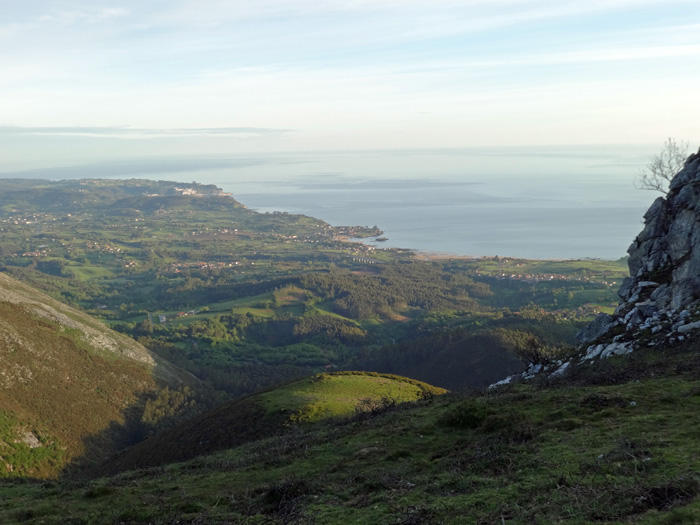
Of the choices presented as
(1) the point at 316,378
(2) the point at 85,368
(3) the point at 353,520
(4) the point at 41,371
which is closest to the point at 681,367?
(3) the point at 353,520

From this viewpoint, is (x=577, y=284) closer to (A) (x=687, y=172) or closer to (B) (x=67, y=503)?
(A) (x=687, y=172)

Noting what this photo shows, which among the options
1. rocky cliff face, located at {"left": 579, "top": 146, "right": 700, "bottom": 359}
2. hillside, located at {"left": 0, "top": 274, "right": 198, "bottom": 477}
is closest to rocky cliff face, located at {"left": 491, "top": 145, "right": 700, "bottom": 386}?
rocky cliff face, located at {"left": 579, "top": 146, "right": 700, "bottom": 359}

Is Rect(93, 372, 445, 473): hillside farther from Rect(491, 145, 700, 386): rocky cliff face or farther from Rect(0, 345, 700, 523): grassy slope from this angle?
Rect(0, 345, 700, 523): grassy slope

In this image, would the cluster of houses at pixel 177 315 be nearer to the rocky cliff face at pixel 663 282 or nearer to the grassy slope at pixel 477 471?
the grassy slope at pixel 477 471

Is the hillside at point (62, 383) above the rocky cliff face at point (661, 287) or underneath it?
underneath

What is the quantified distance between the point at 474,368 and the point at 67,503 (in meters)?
81.1

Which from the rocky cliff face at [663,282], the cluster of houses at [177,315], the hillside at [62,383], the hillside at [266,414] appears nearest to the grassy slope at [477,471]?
the rocky cliff face at [663,282]

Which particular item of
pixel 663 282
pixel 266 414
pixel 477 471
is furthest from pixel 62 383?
pixel 663 282

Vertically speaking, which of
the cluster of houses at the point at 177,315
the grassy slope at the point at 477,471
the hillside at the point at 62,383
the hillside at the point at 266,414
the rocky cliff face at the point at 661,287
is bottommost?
the cluster of houses at the point at 177,315

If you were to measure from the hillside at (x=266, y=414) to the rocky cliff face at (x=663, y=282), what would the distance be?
15503 millimetres

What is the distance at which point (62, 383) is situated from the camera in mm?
77500

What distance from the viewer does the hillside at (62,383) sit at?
202ft

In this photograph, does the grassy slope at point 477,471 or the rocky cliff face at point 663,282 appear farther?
the rocky cliff face at point 663,282

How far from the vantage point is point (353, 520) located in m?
13.3
